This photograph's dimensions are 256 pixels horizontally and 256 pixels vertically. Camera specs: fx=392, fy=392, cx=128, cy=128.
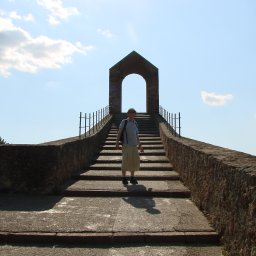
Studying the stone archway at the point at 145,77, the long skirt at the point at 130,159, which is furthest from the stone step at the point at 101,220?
the stone archway at the point at 145,77

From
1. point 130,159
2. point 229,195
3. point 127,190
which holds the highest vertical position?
point 130,159

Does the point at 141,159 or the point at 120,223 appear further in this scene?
the point at 141,159

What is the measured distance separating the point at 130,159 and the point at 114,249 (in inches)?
164

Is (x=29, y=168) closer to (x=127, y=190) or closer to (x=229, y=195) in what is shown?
(x=127, y=190)

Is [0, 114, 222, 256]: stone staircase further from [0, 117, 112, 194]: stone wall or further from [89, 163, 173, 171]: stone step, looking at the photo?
[89, 163, 173, 171]: stone step

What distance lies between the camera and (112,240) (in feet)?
16.0

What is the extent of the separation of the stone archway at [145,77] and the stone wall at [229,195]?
59.2 feet

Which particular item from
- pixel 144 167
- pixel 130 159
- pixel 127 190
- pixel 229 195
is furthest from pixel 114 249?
pixel 144 167

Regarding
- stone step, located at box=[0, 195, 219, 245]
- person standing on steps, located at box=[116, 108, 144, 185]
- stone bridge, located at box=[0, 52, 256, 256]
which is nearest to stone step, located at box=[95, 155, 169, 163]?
stone bridge, located at box=[0, 52, 256, 256]

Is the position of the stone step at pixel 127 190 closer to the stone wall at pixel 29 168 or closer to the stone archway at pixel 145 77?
the stone wall at pixel 29 168

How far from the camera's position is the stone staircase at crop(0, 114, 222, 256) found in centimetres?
471

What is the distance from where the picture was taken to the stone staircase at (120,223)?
4.71 m

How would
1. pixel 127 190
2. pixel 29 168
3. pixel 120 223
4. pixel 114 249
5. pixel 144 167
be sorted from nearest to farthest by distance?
1. pixel 114 249
2. pixel 120 223
3. pixel 29 168
4. pixel 127 190
5. pixel 144 167

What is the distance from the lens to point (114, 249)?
4.68 meters
